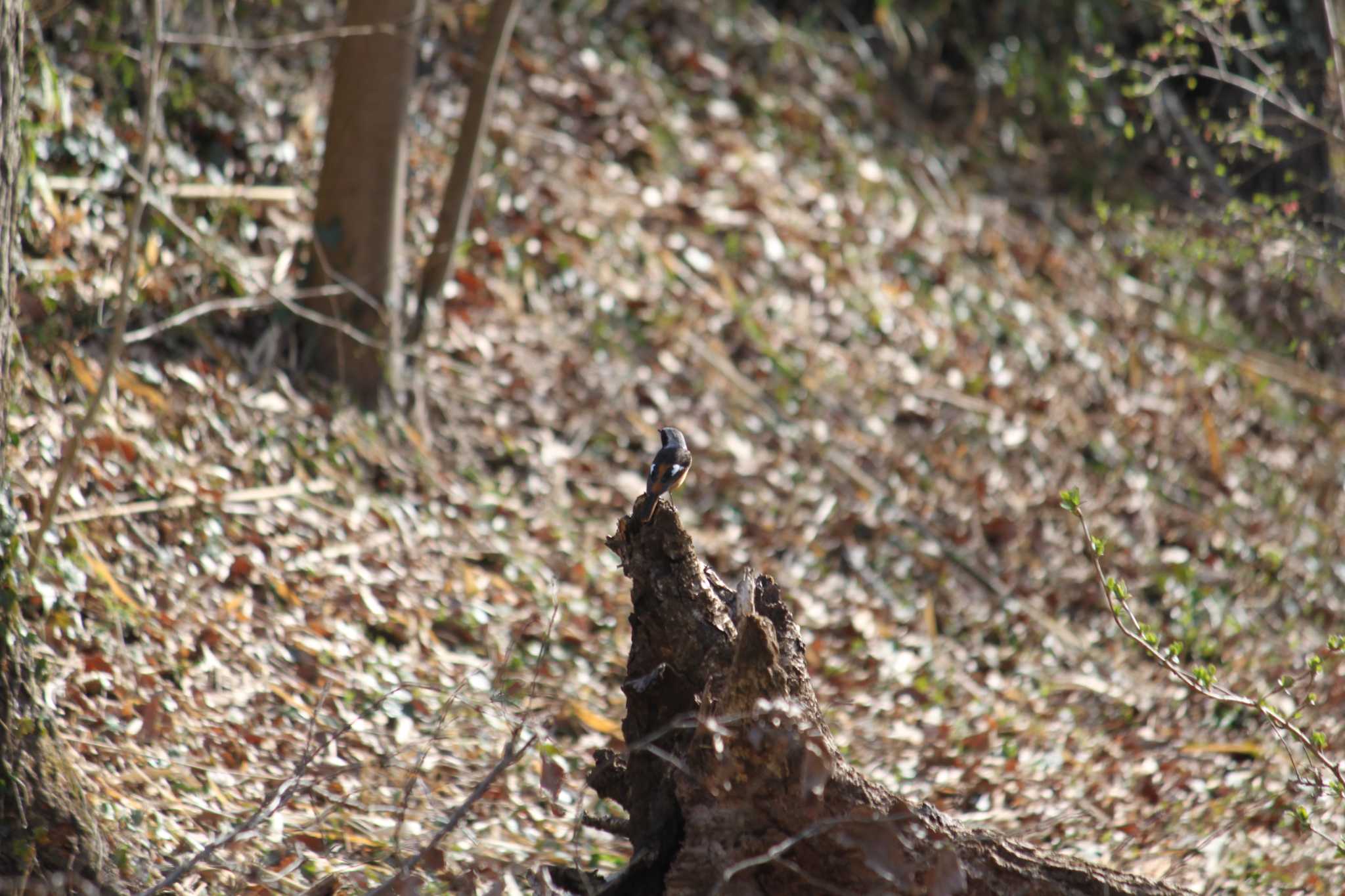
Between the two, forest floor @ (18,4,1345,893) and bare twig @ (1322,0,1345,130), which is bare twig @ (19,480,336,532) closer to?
forest floor @ (18,4,1345,893)

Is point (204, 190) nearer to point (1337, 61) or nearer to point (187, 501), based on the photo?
point (187, 501)

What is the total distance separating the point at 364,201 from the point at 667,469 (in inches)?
126

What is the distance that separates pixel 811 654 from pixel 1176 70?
2997mm

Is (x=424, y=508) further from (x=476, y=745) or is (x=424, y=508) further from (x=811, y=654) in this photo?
(x=811, y=654)

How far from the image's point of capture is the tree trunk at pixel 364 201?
5.66 metres

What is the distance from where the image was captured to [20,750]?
2803 millimetres

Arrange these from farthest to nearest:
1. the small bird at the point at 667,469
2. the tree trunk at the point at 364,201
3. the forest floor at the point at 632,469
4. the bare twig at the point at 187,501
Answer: the tree trunk at the point at 364,201, the bare twig at the point at 187,501, the forest floor at the point at 632,469, the small bird at the point at 667,469

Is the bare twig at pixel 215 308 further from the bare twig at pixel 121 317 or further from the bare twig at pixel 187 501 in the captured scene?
the bare twig at pixel 121 317

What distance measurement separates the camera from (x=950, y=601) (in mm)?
6418

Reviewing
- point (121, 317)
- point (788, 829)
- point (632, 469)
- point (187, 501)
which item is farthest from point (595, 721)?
point (121, 317)

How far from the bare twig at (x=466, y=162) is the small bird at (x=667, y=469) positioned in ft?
9.88

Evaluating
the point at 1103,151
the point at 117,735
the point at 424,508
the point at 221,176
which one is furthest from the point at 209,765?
the point at 1103,151

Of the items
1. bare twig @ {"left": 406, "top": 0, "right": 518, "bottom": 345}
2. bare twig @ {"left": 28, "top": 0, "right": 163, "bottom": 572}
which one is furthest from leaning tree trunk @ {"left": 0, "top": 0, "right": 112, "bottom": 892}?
bare twig @ {"left": 406, "top": 0, "right": 518, "bottom": 345}

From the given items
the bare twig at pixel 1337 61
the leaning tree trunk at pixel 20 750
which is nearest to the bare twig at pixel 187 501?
the leaning tree trunk at pixel 20 750
